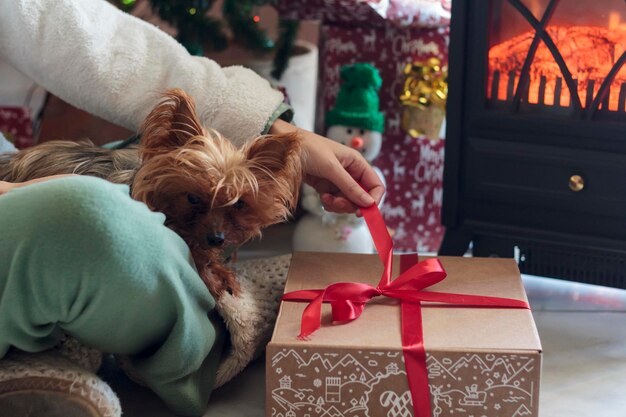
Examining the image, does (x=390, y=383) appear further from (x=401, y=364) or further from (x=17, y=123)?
(x=17, y=123)

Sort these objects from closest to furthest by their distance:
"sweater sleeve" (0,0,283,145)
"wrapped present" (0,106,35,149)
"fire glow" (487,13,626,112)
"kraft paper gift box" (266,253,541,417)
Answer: "kraft paper gift box" (266,253,541,417)
"sweater sleeve" (0,0,283,145)
"fire glow" (487,13,626,112)
"wrapped present" (0,106,35,149)

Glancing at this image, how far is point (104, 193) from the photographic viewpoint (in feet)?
3.60

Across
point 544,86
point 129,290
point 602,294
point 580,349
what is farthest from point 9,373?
point 602,294

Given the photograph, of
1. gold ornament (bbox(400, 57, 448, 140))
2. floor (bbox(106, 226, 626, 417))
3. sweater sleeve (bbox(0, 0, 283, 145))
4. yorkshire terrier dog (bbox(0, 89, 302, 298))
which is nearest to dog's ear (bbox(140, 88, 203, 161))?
yorkshire terrier dog (bbox(0, 89, 302, 298))

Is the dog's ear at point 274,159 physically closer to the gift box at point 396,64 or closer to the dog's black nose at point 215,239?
the dog's black nose at point 215,239

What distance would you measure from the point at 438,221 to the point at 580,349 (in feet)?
2.25

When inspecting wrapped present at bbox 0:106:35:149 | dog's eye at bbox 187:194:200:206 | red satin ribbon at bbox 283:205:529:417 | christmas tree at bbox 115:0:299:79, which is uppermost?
christmas tree at bbox 115:0:299:79

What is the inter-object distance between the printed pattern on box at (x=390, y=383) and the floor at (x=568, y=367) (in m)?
0.20

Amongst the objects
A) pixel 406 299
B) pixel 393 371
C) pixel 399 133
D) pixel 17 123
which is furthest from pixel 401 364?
pixel 17 123

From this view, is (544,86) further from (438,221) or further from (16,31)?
(16,31)

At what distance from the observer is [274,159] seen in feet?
4.36

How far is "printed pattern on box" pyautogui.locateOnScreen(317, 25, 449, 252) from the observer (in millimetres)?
2197

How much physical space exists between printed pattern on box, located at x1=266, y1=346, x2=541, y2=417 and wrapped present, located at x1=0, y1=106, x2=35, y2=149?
112 centimetres

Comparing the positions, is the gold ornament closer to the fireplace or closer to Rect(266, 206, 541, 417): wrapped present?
the fireplace
